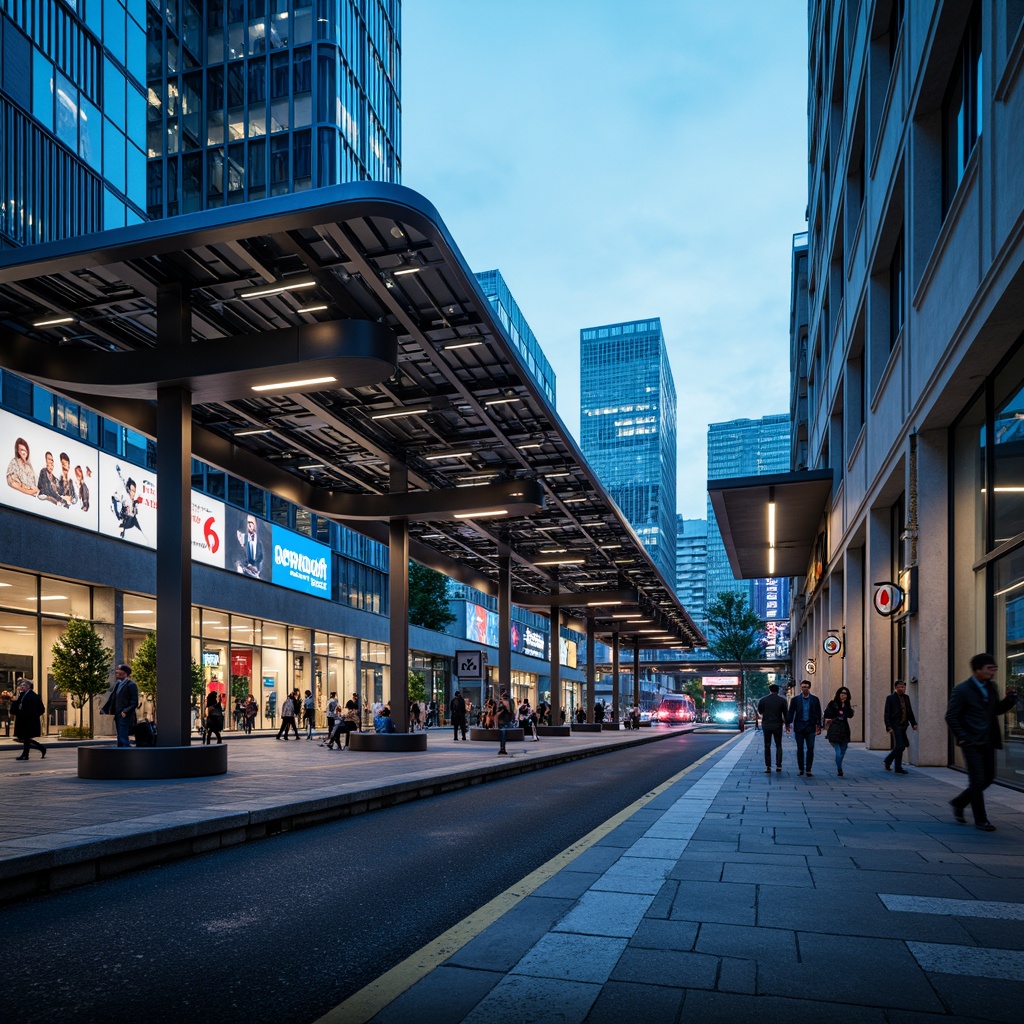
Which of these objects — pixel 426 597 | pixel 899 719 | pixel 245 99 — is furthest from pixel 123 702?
pixel 426 597

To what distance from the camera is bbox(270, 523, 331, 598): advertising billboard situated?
40.8 meters

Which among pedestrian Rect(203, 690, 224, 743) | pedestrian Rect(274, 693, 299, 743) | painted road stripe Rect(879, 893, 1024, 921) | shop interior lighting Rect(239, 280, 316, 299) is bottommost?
pedestrian Rect(274, 693, 299, 743)

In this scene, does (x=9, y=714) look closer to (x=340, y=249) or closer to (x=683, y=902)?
(x=340, y=249)

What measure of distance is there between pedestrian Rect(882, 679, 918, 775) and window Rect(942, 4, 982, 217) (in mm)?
7872

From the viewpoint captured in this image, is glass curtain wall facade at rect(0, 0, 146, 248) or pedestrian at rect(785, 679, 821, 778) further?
glass curtain wall facade at rect(0, 0, 146, 248)

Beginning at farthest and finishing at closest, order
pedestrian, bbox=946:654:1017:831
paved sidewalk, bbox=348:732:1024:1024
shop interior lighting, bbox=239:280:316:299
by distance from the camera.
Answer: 1. shop interior lighting, bbox=239:280:316:299
2. pedestrian, bbox=946:654:1017:831
3. paved sidewalk, bbox=348:732:1024:1024

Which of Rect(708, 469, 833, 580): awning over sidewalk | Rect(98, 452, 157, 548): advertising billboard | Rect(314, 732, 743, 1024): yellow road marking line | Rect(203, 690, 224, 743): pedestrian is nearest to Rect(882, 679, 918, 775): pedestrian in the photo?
Rect(708, 469, 833, 580): awning over sidewalk

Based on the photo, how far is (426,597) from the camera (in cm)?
6356

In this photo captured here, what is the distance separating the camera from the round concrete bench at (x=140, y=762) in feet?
47.2

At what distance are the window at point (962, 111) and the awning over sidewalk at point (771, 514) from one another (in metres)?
10.0

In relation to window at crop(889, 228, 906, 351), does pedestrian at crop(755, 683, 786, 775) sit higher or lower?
lower

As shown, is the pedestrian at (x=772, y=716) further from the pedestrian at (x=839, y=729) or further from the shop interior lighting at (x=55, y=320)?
the shop interior lighting at (x=55, y=320)

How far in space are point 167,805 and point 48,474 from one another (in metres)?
17.7

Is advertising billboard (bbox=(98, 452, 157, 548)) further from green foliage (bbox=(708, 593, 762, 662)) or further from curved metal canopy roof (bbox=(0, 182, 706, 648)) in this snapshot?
green foliage (bbox=(708, 593, 762, 662))
